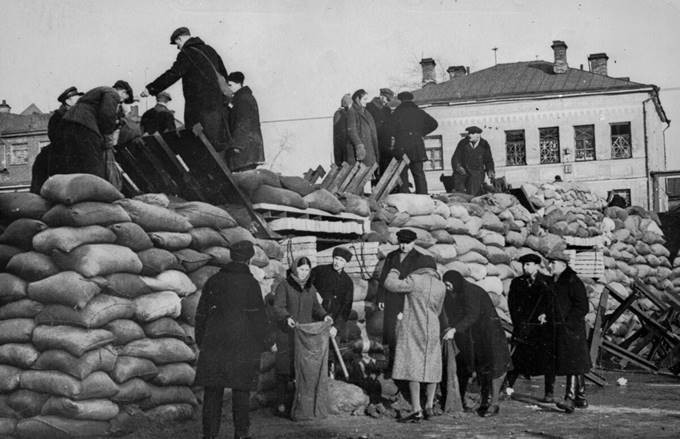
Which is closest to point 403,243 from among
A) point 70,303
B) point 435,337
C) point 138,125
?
point 435,337

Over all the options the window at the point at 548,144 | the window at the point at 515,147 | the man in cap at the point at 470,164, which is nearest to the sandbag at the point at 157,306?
the man in cap at the point at 470,164

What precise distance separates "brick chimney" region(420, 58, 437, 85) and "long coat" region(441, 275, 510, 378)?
1255 inches

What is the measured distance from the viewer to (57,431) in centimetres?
604

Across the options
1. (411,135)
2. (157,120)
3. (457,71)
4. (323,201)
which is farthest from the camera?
(457,71)

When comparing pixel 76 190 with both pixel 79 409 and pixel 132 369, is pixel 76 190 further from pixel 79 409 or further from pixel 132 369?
pixel 79 409

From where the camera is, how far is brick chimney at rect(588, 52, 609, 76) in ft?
127

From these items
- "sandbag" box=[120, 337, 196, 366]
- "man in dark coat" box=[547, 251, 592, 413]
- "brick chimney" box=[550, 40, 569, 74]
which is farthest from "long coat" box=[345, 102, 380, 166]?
"brick chimney" box=[550, 40, 569, 74]

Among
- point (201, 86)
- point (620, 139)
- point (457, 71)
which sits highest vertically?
point (457, 71)

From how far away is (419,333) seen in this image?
7648mm

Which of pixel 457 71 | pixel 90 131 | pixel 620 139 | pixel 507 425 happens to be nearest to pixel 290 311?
pixel 507 425

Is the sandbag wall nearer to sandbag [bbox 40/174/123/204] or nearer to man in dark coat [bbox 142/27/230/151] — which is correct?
sandbag [bbox 40/174/123/204]

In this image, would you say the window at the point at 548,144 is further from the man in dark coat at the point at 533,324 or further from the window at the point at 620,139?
the man in dark coat at the point at 533,324

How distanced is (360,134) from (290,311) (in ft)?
15.8

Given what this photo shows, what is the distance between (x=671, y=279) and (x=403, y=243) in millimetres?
14612
